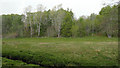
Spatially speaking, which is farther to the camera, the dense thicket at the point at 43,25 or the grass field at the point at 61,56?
the dense thicket at the point at 43,25

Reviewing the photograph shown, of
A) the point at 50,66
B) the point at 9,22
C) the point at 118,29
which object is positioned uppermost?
the point at 9,22

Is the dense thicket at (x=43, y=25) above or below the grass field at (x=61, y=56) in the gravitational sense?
above

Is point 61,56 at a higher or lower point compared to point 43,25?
lower

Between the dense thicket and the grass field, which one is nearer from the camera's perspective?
the grass field

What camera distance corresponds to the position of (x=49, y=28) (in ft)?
148

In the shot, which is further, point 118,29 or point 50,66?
point 118,29

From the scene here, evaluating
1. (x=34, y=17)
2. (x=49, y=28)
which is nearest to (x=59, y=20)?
(x=49, y=28)

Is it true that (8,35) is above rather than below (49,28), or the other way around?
below

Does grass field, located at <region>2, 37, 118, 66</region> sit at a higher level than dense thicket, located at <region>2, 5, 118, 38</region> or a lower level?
lower

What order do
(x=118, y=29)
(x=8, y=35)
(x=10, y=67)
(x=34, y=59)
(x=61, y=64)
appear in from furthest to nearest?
(x=8, y=35)
(x=34, y=59)
(x=118, y=29)
(x=61, y=64)
(x=10, y=67)

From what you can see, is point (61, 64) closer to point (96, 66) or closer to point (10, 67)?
point (96, 66)

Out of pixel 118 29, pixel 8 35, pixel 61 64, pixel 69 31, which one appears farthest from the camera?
pixel 69 31

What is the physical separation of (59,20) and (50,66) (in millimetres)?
37052

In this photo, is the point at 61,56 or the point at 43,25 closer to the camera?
the point at 61,56
